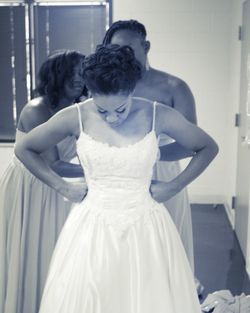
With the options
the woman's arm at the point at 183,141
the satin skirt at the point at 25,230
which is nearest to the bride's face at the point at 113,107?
the woman's arm at the point at 183,141

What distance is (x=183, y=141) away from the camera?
5.19 feet

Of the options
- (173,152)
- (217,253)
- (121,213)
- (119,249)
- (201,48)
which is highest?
(201,48)

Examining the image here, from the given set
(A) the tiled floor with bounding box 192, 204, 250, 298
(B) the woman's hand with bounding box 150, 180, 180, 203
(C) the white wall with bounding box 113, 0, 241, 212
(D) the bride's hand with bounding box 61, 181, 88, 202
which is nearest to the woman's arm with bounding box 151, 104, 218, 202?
(B) the woman's hand with bounding box 150, 180, 180, 203

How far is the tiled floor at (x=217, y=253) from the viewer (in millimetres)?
3043

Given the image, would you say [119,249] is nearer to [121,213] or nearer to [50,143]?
[121,213]

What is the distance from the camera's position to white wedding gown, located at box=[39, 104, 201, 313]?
153 cm

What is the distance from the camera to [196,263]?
3.33 m

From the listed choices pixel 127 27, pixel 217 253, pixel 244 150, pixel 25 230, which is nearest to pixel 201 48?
pixel 244 150

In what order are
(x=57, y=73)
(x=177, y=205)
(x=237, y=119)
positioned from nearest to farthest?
(x=57, y=73), (x=177, y=205), (x=237, y=119)

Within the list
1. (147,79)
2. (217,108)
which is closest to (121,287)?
(147,79)

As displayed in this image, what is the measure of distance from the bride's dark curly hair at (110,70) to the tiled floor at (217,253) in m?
1.75

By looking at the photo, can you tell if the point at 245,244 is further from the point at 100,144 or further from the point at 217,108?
the point at 100,144

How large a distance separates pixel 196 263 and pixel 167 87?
1653 millimetres

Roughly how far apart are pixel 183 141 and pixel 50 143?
1.41ft
